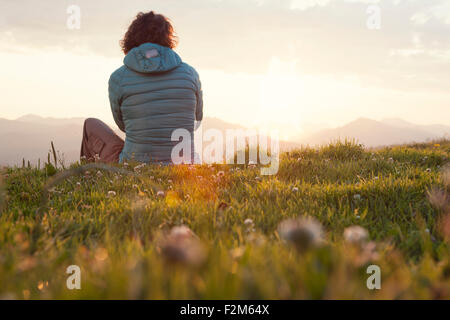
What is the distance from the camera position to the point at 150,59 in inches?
277

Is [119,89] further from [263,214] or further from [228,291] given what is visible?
[228,291]

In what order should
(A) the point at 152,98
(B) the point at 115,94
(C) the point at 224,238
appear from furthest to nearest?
(B) the point at 115,94 < (A) the point at 152,98 < (C) the point at 224,238

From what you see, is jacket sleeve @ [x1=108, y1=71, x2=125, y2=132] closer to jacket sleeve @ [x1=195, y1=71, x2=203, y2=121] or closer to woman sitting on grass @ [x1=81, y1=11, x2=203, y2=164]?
woman sitting on grass @ [x1=81, y1=11, x2=203, y2=164]

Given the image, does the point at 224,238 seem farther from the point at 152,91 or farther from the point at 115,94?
the point at 115,94

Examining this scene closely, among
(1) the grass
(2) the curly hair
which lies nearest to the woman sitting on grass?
(2) the curly hair

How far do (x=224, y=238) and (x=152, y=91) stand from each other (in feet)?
18.3

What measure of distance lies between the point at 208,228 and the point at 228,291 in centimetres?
149

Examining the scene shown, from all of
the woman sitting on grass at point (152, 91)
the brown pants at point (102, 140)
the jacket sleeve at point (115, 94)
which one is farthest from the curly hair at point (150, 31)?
the brown pants at point (102, 140)

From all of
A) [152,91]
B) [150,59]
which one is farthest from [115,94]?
[150,59]

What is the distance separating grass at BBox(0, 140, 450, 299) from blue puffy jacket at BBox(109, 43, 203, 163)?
4.40 feet

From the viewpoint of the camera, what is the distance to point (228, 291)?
128cm

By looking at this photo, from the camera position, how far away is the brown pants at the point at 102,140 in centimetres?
804

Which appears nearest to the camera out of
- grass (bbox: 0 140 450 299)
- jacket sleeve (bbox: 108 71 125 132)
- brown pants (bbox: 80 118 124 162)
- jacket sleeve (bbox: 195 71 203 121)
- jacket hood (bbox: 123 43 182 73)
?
grass (bbox: 0 140 450 299)

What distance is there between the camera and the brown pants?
8039 mm
